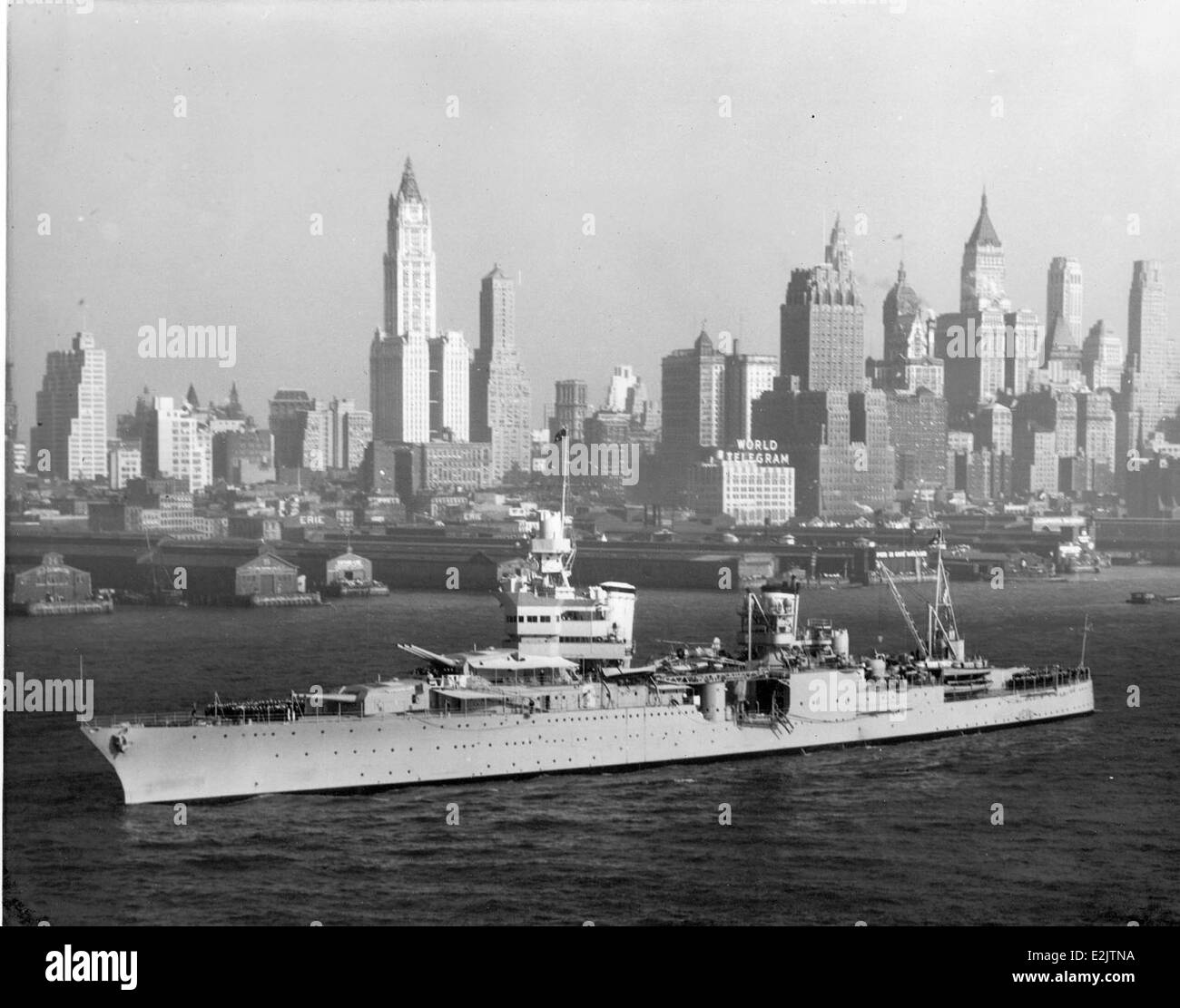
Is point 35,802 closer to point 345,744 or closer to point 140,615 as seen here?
point 345,744

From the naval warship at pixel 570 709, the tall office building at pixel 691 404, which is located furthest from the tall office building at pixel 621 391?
the naval warship at pixel 570 709

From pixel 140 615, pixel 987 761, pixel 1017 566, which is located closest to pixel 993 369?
pixel 1017 566

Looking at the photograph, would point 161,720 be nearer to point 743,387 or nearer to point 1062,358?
point 743,387

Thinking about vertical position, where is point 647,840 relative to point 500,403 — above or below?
below

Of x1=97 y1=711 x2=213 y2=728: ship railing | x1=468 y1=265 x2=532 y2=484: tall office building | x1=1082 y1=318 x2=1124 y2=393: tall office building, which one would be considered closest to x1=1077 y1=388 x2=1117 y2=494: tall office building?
x1=1082 y1=318 x2=1124 y2=393: tall office building

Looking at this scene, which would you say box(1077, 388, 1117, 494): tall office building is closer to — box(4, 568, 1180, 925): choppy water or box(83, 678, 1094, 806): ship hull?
box(4, 568, 1180, 925): choppy water

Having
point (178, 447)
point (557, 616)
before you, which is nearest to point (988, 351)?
point (178, 447)
